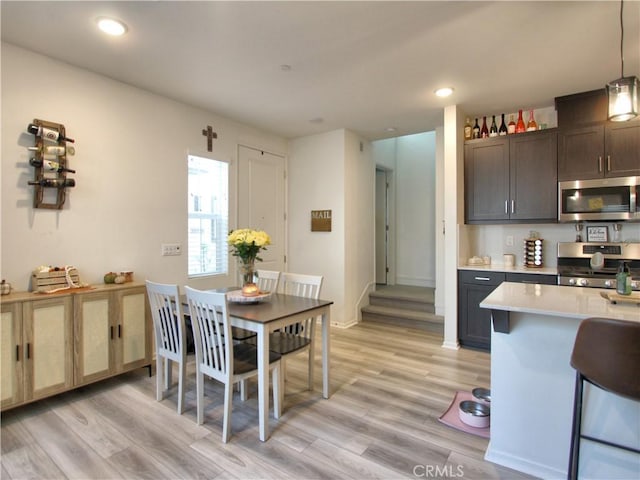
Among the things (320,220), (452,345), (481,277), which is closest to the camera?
(481,277)

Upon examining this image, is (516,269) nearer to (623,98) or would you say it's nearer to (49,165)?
(623,98)

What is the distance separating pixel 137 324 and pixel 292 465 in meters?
1.87

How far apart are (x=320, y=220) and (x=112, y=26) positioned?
3123 mm

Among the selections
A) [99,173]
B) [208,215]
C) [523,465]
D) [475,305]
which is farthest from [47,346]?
[475,305]

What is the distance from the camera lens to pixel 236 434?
7.29 feet

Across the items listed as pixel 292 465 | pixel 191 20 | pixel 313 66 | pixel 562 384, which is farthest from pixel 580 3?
pixel 292 465

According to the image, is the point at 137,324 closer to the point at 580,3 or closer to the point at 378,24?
the point at 378,24

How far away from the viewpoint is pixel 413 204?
5.84 meters

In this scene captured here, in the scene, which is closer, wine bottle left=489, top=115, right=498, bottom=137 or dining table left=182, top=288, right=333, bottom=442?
dining table left=182, top=288, right=333, bottom=442

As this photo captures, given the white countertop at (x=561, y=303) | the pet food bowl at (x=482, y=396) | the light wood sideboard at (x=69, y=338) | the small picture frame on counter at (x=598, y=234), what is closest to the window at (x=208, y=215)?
the light wood sideboard at (x=69, y=338)

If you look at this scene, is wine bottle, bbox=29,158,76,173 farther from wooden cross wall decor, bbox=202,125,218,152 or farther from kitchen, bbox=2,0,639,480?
wooden cross wall decor, bbox=202,125,218,152

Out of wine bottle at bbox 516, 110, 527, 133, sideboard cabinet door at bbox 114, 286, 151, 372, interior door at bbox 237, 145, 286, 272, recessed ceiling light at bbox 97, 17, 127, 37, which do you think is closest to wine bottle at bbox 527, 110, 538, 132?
wine bottle at bbox 516, 110, 527, 133

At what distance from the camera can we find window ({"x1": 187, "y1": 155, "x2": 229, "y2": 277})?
3.87m

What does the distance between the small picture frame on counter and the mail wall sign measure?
2.96 metres
